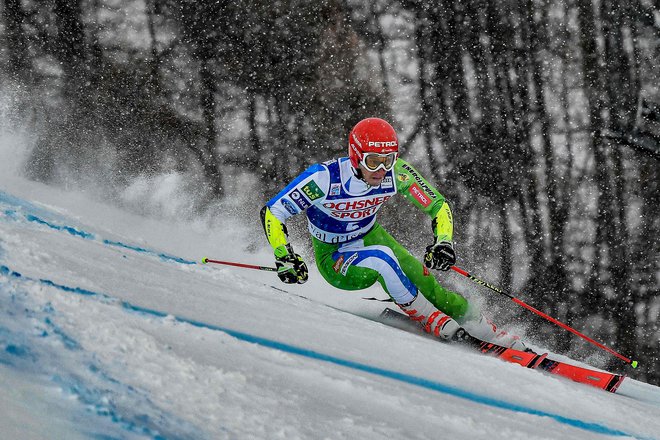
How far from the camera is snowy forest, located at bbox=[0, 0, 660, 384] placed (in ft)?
50.5

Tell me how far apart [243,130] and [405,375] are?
14.4 m

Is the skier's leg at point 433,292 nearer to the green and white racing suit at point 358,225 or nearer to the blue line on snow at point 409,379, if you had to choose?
the green and white racing suit at point 358,225

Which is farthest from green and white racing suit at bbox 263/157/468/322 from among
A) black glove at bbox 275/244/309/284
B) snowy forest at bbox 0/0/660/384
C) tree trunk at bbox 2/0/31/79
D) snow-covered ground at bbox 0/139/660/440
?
tree trunk at bbox 2/0/31/79

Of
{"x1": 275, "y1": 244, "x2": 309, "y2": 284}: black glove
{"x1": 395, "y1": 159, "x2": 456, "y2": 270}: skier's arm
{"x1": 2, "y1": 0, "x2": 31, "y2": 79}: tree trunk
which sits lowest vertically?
{"x1": 275, "y1": 244, "x2": 309, "y2": 284}: black glove

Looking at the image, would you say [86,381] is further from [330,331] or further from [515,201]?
[515,201]

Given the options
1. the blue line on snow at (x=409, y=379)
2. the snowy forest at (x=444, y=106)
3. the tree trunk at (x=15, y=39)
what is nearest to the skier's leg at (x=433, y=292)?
the blue line on snow at (x=409, y=379)

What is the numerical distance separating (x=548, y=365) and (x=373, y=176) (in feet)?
4.68

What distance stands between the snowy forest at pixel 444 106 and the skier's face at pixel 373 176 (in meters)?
10.5

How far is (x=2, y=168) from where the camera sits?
448 inches

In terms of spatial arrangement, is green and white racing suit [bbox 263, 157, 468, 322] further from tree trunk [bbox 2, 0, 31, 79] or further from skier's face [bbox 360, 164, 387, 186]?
tree trunk [bbox 2, 0, 31, 79]

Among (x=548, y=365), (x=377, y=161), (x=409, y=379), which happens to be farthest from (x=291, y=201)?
(x=409, y=379)

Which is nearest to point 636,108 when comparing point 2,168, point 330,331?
point 2,168

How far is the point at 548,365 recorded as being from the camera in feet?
12.8

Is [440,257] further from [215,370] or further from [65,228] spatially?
[215,370]
